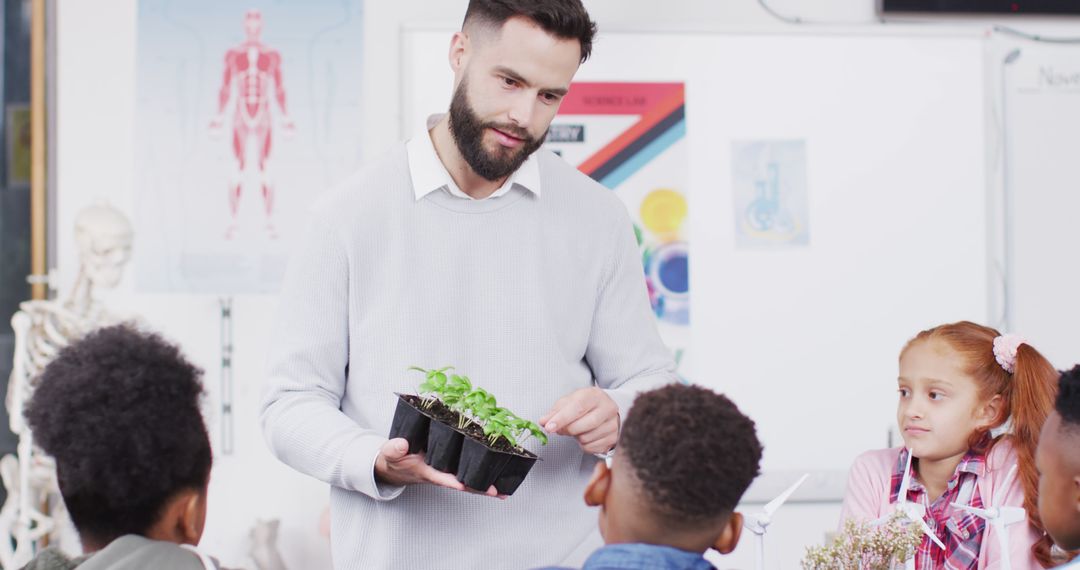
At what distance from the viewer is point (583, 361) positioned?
191 centimetres

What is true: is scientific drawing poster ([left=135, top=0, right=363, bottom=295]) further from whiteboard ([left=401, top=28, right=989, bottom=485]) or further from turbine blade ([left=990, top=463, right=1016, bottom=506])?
turbine blade ([left=990, top=463, right=1016, bottom=506])

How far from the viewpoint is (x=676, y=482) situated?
126cm

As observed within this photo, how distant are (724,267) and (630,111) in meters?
0.58

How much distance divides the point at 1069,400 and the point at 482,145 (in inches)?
39.2

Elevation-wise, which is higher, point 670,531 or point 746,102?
point 746,102

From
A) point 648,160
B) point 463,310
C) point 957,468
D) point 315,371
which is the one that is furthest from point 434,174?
point 648,160

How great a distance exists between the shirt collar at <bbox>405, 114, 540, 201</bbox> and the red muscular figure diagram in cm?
162

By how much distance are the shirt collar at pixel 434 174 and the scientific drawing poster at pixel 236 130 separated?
160 centimetres

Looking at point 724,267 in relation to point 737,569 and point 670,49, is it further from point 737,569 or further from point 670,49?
point 737,569

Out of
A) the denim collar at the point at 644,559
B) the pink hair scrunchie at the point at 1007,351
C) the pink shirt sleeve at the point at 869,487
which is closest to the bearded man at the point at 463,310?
the denim collar at the point at 644,559

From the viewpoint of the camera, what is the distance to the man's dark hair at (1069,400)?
1.64m

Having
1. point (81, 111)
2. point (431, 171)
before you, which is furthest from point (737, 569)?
point (81, 111)

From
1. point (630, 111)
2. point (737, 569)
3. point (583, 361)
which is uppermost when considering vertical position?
point (630, 111)

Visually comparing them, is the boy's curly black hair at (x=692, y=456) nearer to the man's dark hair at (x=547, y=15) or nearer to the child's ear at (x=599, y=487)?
the child's ear at (x=599, y=487)
